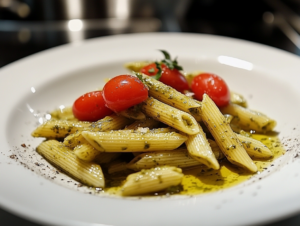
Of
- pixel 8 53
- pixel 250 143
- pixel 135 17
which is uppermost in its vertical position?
pixel 135 17

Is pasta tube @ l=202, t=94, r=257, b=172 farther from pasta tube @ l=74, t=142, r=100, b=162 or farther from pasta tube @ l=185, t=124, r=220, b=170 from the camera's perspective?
pasta tube @ l=74, t=142, r=100, b=162

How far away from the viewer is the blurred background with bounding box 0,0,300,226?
4.38 metres

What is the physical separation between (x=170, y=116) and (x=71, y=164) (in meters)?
0.68

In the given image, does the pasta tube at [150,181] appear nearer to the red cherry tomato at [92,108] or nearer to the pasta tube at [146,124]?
the pasta tube at [146,124]

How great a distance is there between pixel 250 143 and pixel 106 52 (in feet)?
6.26

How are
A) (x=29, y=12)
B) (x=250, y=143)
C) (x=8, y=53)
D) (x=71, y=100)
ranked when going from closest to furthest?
(x=250, y=143)
(x=71, y=100)
(x=8, y=53)
(x=29, y=12)

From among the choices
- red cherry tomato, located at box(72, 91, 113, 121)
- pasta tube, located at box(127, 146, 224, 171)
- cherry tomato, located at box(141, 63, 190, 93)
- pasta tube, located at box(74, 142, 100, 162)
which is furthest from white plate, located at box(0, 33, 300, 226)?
cherry tomato, located at box(141, 63, 190, 93)

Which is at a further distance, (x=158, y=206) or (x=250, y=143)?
(x=250, y=143)

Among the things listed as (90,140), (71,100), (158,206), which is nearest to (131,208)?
(158,206)

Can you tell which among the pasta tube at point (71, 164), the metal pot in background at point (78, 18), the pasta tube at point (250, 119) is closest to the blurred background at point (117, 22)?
the metal pot in background at point (78, 18)

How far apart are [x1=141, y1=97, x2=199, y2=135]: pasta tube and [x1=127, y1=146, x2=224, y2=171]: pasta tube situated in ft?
0.55

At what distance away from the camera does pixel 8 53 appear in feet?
12.6

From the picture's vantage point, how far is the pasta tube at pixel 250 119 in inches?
95.6

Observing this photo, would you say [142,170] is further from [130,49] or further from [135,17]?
[135,17]
